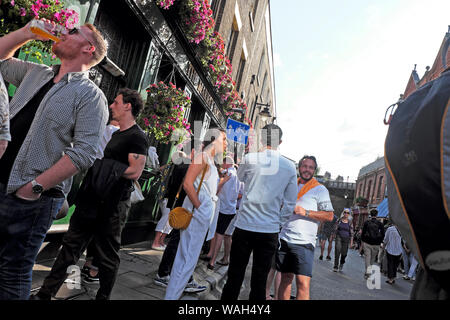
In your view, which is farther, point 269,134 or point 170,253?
point 170,253

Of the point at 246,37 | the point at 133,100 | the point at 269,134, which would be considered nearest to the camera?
the point at 133,100

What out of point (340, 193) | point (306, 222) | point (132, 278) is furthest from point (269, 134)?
point (340, 193)

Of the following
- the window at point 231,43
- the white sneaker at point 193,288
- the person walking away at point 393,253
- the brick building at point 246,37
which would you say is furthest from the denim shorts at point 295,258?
the window at point 231,43

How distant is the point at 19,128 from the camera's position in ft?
5.83

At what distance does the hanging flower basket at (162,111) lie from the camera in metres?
5.57

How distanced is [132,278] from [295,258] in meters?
2.10

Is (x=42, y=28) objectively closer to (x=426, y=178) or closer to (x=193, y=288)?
(x=426, y=178)

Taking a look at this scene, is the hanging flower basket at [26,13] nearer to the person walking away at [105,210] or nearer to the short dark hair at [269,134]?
the person walking away at [105,210]

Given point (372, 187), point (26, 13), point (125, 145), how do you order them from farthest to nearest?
point (372, 187)
point (125, 145)
point (26, 13)

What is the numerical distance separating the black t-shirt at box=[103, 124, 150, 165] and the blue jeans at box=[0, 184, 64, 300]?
1.25 meters

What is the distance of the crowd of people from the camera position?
165cm

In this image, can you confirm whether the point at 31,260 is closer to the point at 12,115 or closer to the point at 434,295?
the point at 12,115
